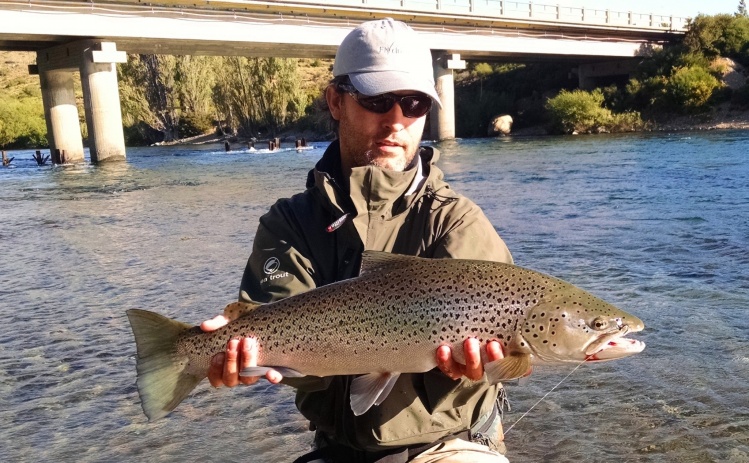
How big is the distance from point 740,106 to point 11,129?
224 feet

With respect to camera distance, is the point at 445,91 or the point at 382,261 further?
the point at 445,91

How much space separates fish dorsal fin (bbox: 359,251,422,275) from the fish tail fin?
0.79m

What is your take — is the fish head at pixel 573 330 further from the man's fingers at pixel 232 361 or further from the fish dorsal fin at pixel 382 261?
the man's fingers at pixel 232 361

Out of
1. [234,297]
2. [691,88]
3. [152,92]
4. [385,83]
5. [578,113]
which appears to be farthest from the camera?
[152,92]

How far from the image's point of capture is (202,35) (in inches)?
1588

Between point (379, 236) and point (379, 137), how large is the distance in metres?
0.44

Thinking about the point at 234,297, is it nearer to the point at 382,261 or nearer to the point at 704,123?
the point at 382,261

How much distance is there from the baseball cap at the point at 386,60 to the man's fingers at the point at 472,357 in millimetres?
1121

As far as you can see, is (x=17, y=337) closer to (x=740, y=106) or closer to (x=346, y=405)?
(x=346, y=405)

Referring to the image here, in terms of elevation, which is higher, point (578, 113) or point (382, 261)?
point (382, 261)

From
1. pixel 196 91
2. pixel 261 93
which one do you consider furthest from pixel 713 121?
pixel 196 91

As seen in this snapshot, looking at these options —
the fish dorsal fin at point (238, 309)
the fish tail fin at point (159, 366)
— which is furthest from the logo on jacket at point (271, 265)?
the fish tail fin at point (159, 366)

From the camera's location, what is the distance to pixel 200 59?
72875 mm

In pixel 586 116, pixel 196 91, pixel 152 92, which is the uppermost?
pixel 152 92
